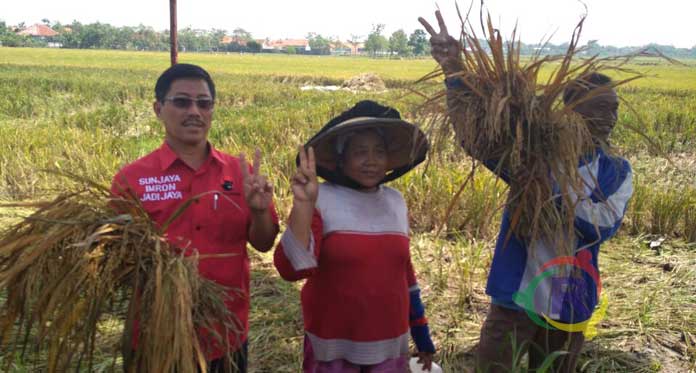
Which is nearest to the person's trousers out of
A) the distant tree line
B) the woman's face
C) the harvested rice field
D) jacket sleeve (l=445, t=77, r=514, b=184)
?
the harvested rice field

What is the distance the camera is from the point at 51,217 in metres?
1.44

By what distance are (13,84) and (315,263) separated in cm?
1918

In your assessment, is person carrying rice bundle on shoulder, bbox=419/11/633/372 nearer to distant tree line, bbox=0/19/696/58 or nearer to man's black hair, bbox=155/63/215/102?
man's black hair, bbox=155/63/215/102

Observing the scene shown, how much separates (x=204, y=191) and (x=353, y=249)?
537 millimetres

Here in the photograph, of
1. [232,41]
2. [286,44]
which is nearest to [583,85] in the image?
[232,41]

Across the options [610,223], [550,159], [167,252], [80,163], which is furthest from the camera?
[80,163]

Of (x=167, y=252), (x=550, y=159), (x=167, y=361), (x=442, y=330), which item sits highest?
(x=550, y=159)

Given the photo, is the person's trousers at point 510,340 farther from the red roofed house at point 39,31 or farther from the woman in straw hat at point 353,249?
the red roofed house at point 39,31

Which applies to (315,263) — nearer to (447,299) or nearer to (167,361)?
(167,361)

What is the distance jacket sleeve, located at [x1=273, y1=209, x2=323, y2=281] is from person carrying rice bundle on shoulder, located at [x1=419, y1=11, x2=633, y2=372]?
55 centimetres

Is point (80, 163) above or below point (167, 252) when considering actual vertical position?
below

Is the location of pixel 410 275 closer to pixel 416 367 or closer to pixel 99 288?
pixel 416 367

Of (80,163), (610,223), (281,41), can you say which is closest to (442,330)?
(610,223)

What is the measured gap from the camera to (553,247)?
6.17ft
